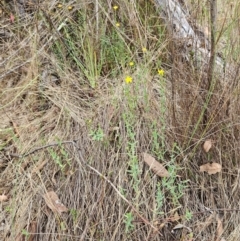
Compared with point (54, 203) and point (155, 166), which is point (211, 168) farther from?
point (54, 203)

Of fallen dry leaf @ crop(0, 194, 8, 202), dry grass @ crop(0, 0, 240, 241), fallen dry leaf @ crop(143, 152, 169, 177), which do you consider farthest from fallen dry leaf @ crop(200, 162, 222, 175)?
fallen dry leaf @ crop(0, 194, 8, 202)

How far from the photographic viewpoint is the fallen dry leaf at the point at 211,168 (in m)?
1.77

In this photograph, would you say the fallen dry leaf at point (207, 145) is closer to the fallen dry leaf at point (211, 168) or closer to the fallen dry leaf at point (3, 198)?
the fallen dry leaf at point (211, 168)

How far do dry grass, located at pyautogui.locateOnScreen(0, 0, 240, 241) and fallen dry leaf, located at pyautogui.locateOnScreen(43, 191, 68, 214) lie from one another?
2cm

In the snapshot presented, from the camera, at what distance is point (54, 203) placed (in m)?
1.70

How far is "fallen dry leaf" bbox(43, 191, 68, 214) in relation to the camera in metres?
1.69

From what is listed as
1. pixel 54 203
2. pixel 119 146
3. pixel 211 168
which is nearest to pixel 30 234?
pixel 54 203

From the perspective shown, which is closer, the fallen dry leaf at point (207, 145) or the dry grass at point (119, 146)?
the dry grass at point (119, 146)

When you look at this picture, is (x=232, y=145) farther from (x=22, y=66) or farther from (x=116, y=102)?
(x=22, y=66)

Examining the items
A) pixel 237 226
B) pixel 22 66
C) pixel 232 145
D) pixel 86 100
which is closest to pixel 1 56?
pixel 22 66

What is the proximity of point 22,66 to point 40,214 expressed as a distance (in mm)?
948

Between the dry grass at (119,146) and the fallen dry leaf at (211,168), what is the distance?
2 centimetres

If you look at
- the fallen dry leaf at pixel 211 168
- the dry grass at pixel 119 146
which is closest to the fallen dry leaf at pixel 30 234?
the dry grass at pixel 119 146

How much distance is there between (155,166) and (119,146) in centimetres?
18
